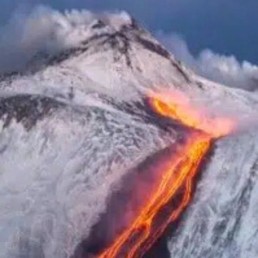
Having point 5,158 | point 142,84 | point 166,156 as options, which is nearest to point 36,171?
point 5,158

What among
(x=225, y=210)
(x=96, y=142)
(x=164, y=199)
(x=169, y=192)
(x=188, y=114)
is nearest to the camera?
(x=225, y=210)

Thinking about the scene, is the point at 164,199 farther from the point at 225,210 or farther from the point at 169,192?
the point at 225,210

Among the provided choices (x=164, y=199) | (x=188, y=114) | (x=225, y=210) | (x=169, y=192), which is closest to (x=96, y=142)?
(x=169, y=192)

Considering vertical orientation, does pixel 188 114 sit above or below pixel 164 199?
above

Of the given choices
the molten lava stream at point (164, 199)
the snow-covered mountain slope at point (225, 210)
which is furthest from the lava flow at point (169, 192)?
the snow-covered mountain slope at point (225, 210)

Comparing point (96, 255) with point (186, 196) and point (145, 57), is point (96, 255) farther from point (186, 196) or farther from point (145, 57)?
point (145, 57)

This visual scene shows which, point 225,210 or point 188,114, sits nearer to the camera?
point 225,210

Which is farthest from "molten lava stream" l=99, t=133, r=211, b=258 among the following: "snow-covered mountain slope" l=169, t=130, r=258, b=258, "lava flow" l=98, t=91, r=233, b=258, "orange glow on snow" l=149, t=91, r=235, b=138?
"orange glow on snow" l=149, t=91, r=235, b=138
